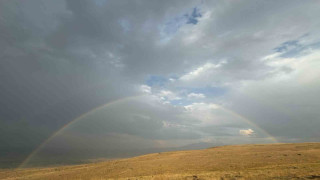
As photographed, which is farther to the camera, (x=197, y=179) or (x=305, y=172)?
(x=197, y=179)

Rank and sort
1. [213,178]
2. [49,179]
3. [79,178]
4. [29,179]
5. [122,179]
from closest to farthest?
[213,178] → [122,179] → [79,178] → [49,179] → [29,179]

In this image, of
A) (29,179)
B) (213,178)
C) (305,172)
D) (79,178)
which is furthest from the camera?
(29,179)

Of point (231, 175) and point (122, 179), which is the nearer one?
point (231, 175)

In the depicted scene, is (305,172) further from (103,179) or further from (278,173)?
(103,179)

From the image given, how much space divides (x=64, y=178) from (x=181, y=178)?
885 inches

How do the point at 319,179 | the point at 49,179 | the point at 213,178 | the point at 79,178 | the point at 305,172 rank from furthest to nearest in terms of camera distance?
the point at 49,179
the point at 79,178
the point at 213,178
the point at 305,172
the point at 319,179

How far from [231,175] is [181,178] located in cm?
616

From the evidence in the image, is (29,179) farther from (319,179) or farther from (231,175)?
(319,179)

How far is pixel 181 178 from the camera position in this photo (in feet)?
83.7

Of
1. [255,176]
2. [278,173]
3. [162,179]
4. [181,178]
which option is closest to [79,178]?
[162,179]

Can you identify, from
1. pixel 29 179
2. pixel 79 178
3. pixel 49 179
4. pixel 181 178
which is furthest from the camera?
pixel 29 179

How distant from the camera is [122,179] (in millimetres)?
29000

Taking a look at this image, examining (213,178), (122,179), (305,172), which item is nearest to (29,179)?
(122,179)

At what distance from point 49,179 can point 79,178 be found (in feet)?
22.6
